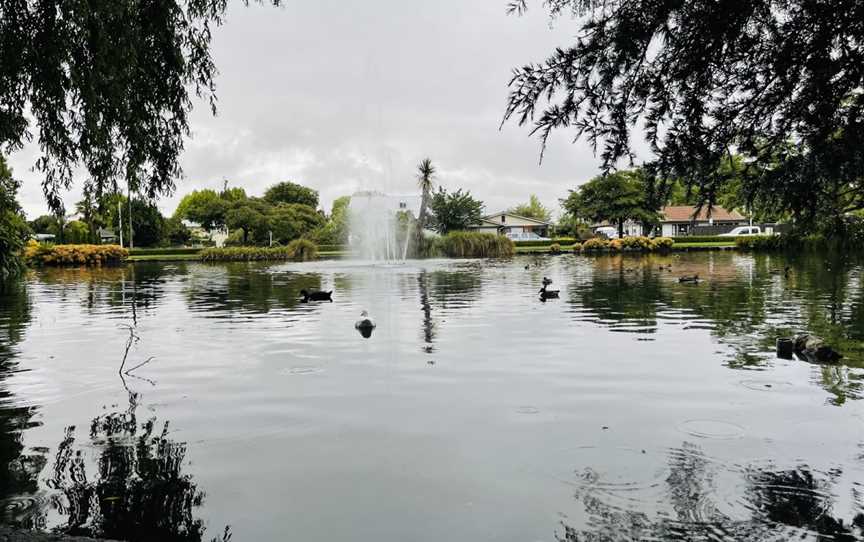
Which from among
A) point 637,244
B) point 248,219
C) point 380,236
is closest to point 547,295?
point 380,236

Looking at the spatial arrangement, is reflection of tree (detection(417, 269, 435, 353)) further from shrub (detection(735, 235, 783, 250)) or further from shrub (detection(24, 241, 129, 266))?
shrub (detection(735, 235, 783, 250))

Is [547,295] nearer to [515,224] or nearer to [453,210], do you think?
[453,210]

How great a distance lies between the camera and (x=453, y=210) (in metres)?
85.6

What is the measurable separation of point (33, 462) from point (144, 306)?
14.9m

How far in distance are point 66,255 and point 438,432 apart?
55296mm

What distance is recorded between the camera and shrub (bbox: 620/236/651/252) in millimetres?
63625

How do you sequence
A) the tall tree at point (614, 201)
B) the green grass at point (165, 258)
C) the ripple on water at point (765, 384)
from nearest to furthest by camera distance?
the ripple on water at point (765, 384), the green grass at point (165, 258), the tall tree at point (614, 201)

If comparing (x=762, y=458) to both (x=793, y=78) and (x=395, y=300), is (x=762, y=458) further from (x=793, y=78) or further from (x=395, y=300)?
(x=395, y=300)

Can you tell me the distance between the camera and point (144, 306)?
20078mm

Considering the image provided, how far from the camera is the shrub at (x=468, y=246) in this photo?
5894cm

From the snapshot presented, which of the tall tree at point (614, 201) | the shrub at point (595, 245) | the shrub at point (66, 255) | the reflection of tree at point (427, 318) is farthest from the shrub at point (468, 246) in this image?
the reflection of tree at point (427, 318)

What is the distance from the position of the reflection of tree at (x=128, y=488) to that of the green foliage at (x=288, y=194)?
108 meters

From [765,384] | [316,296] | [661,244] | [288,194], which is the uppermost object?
[288,194]

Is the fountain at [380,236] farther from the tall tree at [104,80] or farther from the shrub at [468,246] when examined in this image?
the tall tree at [104,80]
